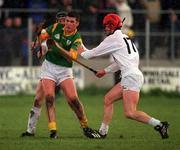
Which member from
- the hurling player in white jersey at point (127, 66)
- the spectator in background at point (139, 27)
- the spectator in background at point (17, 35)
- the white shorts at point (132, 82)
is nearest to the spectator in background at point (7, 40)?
the spectator in background at point (17, 35)

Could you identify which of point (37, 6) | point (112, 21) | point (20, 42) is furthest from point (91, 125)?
point (37, 6)

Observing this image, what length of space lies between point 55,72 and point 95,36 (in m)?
12.8

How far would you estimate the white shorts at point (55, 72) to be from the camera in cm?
1719

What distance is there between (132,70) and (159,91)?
13518 mm

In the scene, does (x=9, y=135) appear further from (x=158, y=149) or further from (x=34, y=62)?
(x=34, y=62)

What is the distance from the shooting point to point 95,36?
98.1ft

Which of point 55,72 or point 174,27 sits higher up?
point 55,72

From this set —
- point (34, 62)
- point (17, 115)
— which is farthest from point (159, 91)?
point (17, 115)

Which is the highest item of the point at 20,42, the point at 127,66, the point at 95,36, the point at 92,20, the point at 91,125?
the point at 127,66

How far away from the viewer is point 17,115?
74.9ft

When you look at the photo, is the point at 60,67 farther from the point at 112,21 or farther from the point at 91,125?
the point at 91,125

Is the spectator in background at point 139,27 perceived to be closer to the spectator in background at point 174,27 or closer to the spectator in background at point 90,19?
the spectator in background at point 174,27

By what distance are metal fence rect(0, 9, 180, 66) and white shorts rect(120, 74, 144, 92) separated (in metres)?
12.9

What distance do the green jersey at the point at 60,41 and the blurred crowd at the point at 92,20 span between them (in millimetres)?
11729
